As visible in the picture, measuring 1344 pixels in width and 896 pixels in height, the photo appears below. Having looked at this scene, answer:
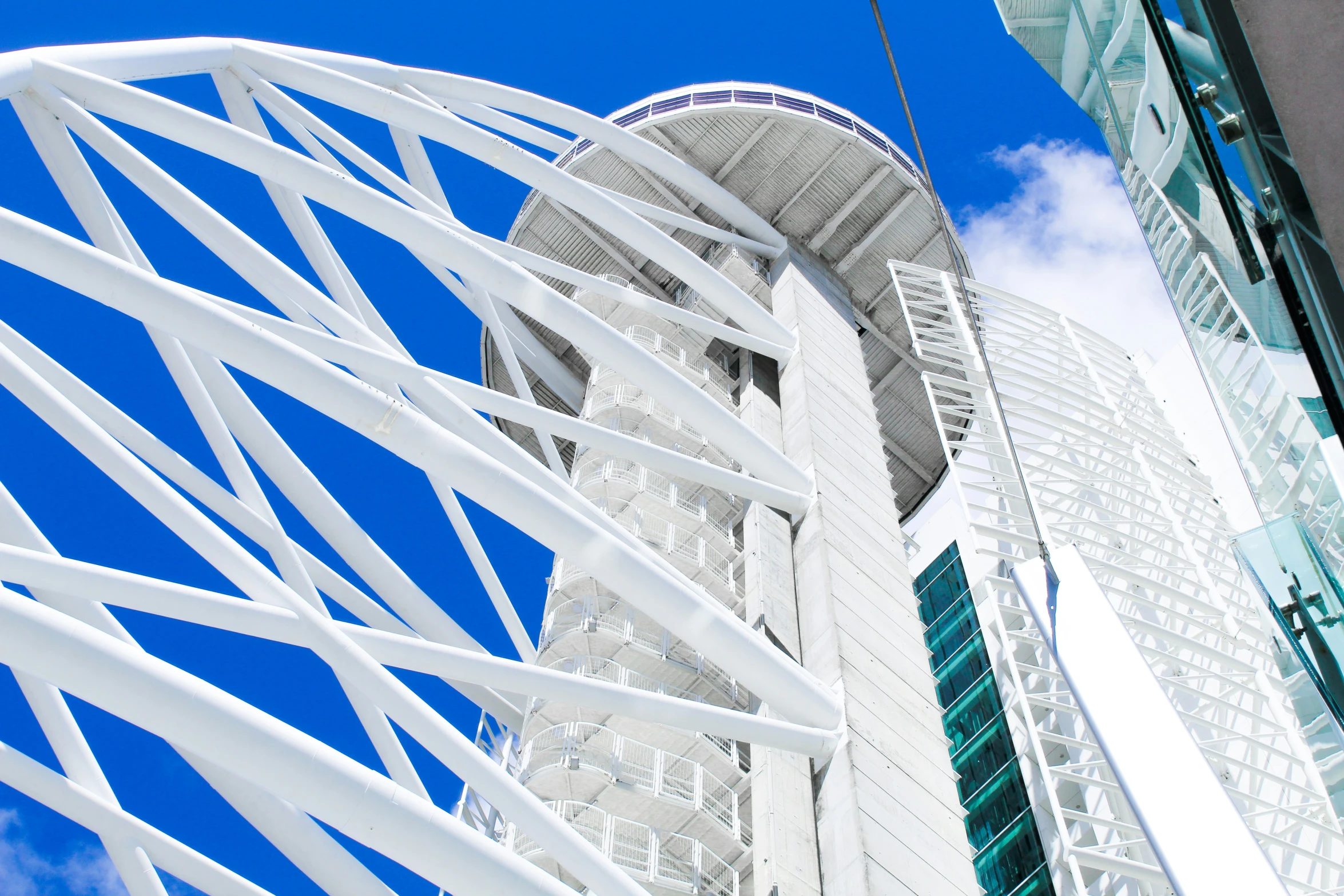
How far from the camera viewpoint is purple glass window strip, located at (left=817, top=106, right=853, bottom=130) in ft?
110

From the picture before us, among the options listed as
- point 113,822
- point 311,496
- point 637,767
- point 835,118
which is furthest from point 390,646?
point 835,118

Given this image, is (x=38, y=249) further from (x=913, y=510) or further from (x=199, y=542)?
(x=913, y=510)

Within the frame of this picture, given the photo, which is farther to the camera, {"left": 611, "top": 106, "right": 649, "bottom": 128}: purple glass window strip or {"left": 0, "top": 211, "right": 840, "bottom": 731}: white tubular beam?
{"left": 611, "top": 106, "right": 649, "bottom": 128}: purple glass window strip

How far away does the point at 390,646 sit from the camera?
1170cm

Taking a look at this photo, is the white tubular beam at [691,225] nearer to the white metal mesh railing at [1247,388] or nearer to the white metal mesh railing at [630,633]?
the white metal mesh railing at [630,633]

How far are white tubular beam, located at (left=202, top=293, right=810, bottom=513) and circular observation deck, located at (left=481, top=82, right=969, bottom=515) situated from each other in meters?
15.5

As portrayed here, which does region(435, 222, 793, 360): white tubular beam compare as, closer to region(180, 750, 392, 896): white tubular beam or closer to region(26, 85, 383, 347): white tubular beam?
region(26, 85, 383, 347): white tubular beam

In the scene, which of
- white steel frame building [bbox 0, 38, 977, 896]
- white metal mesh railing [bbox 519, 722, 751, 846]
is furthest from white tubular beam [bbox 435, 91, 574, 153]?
white metal mesh railing [bbox 519, 722, 751, 846]

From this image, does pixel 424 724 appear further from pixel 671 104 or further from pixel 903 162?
pixel 903 162

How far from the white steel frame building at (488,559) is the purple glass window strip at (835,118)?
5.82 meters

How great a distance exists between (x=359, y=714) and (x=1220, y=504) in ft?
97.0

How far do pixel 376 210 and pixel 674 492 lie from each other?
9.92 m

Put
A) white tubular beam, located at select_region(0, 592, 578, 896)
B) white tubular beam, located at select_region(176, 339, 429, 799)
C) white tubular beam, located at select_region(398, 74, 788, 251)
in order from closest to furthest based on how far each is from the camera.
Result: white tubular beam, located at select_region(0, 592, 578, 896) < white tubular beam, located at select_region(176, 339, 429, 799) < white tubular beam, located at select_region(398, 74, 788, 251)

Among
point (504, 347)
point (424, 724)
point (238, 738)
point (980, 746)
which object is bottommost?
point (238, 738)
